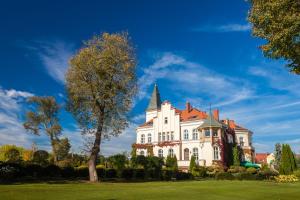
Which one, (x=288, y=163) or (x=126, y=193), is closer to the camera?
(x=126, y=193)

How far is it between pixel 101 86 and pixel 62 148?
28632 mm

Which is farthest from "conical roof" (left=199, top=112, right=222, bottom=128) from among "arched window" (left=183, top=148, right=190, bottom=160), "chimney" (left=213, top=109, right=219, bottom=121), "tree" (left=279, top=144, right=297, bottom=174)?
"tree" (left=279, top=144, right=297, bottom=174)

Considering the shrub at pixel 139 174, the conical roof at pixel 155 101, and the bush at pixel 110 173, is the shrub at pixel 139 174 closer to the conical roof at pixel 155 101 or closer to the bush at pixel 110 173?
the bush at pixel 110 173

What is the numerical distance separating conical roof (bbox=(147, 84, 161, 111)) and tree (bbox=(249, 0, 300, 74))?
185ft

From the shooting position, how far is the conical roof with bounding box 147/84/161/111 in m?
73.3

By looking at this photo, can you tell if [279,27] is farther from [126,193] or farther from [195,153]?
[195,153]

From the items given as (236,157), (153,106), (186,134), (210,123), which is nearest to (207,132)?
(210,123)

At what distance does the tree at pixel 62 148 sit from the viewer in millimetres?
54531

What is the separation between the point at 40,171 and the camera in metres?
32.0

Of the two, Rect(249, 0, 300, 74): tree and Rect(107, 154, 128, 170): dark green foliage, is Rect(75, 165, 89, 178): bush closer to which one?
Rect(107, 154, 128, 170): dark green foliage

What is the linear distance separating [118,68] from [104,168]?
527 inches

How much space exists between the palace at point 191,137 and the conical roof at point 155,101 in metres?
5.74

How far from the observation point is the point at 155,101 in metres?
74.2

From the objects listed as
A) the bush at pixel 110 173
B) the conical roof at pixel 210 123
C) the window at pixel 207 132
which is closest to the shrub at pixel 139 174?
the bush at pixel 110 173
